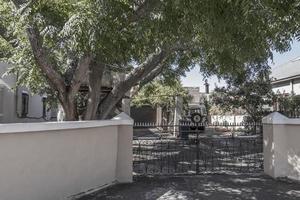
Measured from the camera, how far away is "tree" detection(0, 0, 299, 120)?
5.95 metres

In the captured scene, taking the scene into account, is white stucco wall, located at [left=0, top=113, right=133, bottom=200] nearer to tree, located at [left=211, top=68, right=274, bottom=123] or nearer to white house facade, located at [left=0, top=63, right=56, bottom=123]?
white house facade, located at [left=0, top=63, right=56, bottom=123]

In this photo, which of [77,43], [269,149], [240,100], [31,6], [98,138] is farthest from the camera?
[240,100]

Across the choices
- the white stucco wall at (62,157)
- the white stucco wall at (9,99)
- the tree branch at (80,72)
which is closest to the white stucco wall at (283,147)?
→ the white stucco wall at (62,157)

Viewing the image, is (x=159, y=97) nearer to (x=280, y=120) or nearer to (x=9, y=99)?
(x=9, y=99)

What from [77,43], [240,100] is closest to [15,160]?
[77,43]

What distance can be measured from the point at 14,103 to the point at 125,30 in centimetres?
1220

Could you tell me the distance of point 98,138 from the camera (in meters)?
9.02

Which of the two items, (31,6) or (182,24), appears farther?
(31,6)

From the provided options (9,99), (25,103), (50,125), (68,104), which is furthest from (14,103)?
(50,125)

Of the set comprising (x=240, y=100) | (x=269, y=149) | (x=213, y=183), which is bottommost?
(x=213, y=183)

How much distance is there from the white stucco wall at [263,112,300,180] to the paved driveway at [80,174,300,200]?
0.40 m

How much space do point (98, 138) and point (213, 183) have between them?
3.05 m

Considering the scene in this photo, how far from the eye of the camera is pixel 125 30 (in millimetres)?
8164

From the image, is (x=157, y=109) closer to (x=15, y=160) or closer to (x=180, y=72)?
(x=180, y=72)
